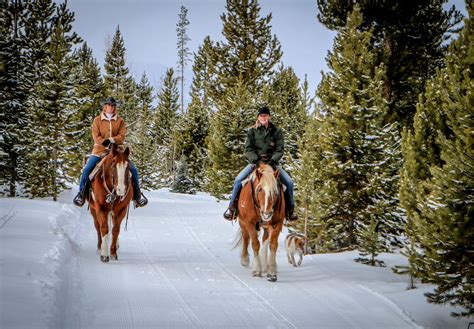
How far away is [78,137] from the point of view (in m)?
28.0

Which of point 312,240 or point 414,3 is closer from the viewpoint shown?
point 312,240

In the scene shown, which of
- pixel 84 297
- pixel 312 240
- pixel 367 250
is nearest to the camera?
pixel 84 297

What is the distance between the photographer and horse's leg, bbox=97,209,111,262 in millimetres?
9734

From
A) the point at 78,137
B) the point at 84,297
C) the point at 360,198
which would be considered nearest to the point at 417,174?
the point at 360,198

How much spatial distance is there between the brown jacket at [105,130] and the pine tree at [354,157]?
6093mm

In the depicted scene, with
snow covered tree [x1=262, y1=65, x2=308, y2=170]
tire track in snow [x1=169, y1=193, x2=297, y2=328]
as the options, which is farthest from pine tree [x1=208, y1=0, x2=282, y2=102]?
tire track in snow [x1=169, y1=193, x2=297, y2=328]

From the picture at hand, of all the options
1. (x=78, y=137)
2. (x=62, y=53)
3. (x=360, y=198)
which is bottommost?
(x=360, y=198)

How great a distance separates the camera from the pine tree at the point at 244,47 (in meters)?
37.8

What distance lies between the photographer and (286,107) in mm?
35719

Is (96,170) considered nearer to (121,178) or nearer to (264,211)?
(121,178)

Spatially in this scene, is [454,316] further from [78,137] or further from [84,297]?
[78,137]

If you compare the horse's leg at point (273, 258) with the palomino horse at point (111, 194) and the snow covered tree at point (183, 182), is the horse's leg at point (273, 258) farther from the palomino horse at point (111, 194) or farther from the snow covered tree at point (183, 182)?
the snow covered tree at point (183, 182)

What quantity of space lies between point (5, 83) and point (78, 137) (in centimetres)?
520

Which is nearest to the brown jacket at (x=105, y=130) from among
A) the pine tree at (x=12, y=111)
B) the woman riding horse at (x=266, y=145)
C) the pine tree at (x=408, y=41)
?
the woman riding horse at (x=266, y=145)
